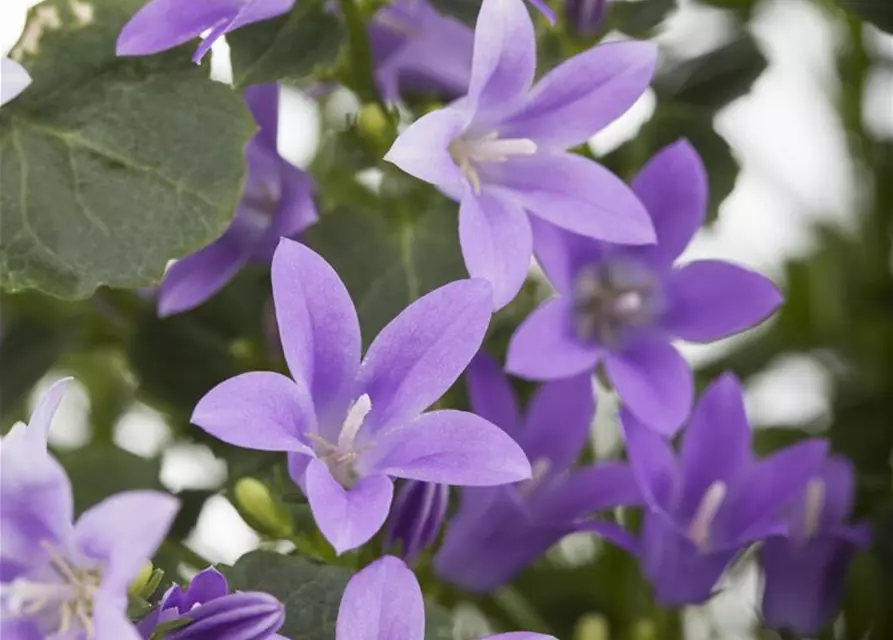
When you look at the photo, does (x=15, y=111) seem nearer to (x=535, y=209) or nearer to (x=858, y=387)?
(x=535, y=209)

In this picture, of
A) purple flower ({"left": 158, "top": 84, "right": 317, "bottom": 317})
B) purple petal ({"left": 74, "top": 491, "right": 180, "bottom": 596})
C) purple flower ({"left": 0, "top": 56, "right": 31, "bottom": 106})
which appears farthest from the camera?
purple flower ({"left": 158, "top": 84, "right": 317, "bottom": 317})

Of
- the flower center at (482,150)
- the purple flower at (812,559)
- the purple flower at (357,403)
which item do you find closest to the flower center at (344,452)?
the purple flower at (357,403)

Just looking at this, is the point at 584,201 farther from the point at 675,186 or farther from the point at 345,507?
the point at 345,507

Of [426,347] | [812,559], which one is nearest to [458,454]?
[426,347]

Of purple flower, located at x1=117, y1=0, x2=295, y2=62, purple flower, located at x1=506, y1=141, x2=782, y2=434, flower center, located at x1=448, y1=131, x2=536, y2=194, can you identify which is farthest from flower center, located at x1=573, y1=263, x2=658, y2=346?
purple flower, located at x1=117, y1=0, x2=295, y2=62

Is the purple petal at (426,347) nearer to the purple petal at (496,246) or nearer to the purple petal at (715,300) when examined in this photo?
the purple petal at (496,246)

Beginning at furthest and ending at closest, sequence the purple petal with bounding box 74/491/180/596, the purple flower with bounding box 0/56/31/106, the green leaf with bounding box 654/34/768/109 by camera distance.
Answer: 1. the green leaf with bounding box 654/34/768/109
2. the purple flower with bounding box 0/56/31/106
3. the purple petal with bounding box 74/491/180/596

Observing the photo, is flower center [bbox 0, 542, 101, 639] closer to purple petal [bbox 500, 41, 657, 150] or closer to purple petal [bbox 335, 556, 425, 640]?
purple petal [bbox 335, 556, 425, 640]
